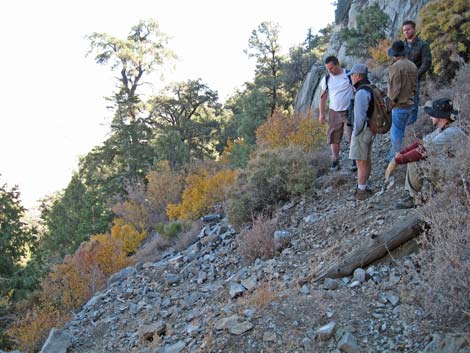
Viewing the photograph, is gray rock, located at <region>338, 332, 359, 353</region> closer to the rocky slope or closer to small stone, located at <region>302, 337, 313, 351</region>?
the rocky slope

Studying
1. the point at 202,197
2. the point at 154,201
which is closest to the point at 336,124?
the point at 202,197

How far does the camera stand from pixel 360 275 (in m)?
4.36

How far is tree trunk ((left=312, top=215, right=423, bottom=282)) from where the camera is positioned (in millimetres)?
4383

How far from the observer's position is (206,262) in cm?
749

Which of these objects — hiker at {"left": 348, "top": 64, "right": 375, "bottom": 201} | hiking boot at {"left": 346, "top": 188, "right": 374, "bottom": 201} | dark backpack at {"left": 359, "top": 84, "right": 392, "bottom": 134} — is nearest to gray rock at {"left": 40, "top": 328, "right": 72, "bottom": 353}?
hiking boot at {"left": 346, "top": 188, "right": 374, "bottom": 201}

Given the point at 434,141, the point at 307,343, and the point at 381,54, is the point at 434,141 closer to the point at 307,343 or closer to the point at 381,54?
the point at 307,343

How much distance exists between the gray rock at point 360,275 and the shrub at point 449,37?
7289 millimetres

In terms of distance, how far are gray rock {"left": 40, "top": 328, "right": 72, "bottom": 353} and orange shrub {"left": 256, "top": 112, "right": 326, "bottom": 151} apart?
6867 millimetres

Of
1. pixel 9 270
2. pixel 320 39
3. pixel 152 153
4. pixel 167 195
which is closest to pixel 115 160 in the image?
pixel 152 153

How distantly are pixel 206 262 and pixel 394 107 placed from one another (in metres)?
A: 4.26

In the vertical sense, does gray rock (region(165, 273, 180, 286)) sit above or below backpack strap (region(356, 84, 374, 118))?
below

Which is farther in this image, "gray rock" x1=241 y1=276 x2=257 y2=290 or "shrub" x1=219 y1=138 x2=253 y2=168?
"shrub" x1=219 y1=138 x2=253 y2=168

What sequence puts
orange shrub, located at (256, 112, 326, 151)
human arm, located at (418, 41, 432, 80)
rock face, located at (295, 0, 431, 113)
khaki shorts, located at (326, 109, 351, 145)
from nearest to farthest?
human arm, located at (418, 41, 432, 80) → khaki shorts, located at (326, 109, 351, 145) → orange shrub, located at (256, 112, 326, 151) → rock face, located at (295, 0, 431, 113)

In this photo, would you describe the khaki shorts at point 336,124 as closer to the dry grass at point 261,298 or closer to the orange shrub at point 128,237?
the dry grass at point 261,298
